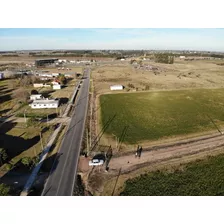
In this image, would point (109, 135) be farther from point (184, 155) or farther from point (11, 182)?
point (11, 182)

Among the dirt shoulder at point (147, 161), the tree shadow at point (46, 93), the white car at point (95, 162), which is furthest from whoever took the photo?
the tree shadow at point (46, 93)

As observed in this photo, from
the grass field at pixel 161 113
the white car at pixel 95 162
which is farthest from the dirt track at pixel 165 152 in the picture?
the grass field at pixel 161 113

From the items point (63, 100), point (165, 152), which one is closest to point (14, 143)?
point (165, 152)

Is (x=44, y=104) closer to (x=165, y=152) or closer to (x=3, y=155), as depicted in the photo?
(x=3, y=155)

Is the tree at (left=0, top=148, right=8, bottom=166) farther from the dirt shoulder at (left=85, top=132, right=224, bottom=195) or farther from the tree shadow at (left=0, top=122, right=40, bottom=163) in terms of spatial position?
the dirt shoulder at (left=85, top=132, right=224, bottom=195)

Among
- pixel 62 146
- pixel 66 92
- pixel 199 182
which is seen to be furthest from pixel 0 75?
pixel 199 182

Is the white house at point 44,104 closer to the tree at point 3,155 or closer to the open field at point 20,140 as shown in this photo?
the open field at point 20,140

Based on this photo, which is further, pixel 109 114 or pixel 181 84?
pixel 181 84

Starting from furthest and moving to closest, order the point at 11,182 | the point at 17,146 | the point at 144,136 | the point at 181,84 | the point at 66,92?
the point at 181,84, the point at 66,92, the point at 144,136, the point at 17,146, the point at 11,182
